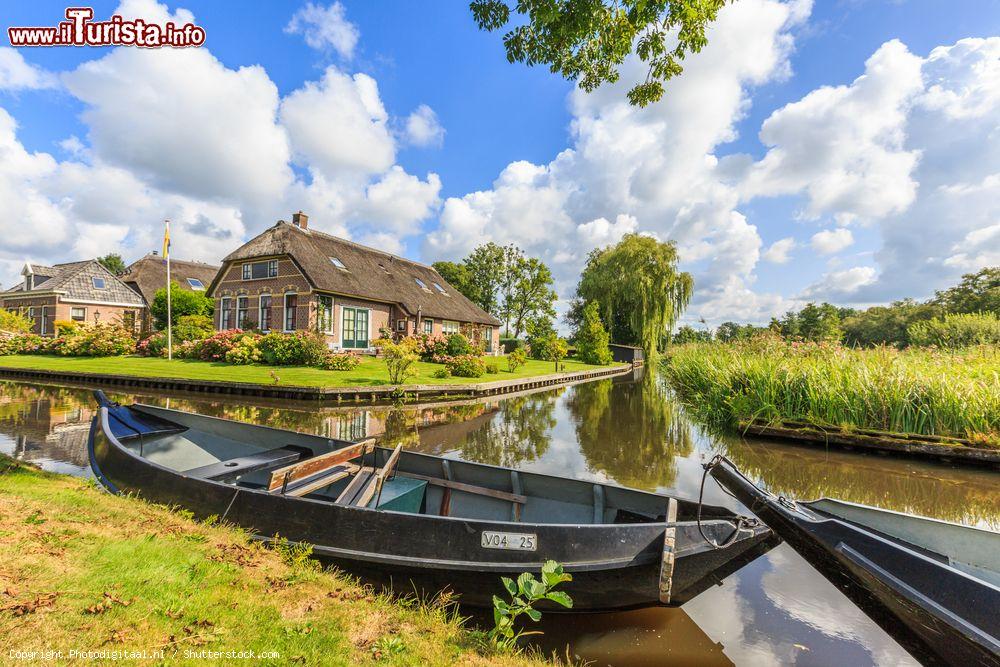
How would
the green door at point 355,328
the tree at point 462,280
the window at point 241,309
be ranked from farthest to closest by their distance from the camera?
the tree at point 462,280, the window at point 241,309, the green door at point 355,328

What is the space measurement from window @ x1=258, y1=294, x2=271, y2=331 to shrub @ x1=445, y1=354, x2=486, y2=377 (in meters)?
9.72

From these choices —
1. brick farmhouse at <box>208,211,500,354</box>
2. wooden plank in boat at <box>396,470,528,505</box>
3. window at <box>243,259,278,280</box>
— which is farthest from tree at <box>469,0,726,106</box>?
window at <box>243,259,278,280</box>

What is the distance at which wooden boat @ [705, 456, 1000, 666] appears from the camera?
2133 mm

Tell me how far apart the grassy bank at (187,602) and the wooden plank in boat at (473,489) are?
1.20 metres

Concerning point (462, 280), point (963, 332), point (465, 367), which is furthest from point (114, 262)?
point (963, 332)

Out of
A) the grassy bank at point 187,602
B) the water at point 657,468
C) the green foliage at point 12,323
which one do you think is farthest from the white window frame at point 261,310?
the grassy bank at point 187,602

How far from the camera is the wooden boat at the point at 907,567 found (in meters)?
2.13

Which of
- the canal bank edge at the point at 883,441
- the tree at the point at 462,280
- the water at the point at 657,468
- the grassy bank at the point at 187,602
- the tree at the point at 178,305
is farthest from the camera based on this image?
the tree at the point at 462,280

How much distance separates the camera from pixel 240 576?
2980mm

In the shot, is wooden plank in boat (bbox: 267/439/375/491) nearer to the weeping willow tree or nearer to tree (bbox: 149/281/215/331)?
tree (bbox: 149/281/215/331)

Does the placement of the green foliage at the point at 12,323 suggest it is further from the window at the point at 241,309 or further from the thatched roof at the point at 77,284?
the window at the point at 241,309

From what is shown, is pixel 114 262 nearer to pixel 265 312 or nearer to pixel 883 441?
pixel 265 312

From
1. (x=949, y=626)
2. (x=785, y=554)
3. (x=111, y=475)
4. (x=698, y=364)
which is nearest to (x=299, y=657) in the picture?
(x=949, y=626)

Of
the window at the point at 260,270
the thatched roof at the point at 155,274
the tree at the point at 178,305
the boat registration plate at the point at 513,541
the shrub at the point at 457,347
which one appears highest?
the thatched roof at the point at 155,274
